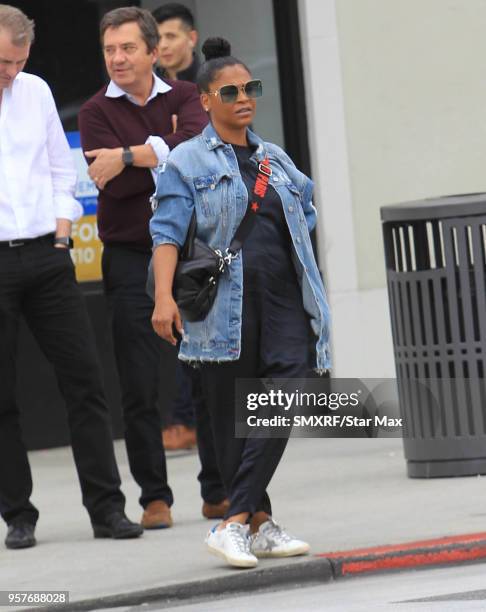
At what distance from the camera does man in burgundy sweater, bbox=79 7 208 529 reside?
301 inches

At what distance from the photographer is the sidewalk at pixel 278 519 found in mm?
6762

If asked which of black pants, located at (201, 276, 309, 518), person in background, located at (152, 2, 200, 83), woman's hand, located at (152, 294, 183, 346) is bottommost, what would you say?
black pants, located at (201, 276, 309, 518)

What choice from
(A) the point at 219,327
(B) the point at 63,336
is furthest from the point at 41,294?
(A) the point at 219,327

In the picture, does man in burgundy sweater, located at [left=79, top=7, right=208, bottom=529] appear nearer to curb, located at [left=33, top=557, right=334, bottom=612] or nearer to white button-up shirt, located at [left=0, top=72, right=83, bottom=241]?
white button-up shirt, located at [left=0, top=72, right=83, bottom=241]

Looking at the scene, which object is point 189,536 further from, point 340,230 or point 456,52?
point 456,52

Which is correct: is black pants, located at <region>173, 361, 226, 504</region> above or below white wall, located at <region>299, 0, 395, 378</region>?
below

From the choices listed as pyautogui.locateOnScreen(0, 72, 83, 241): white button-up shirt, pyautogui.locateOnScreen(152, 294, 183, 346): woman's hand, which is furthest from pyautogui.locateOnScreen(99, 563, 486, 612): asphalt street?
pyautogui.locateOnScreen(0, 72, 83, 241): white button-up shirt

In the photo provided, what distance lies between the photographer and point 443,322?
8.38 meters

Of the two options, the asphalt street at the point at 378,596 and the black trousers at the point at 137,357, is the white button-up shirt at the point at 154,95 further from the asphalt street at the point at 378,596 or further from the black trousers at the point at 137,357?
the asphalt street at the point at 378,596

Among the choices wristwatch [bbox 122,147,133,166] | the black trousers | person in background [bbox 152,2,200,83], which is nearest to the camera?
wristwatch [bbox 122,147,133,166]

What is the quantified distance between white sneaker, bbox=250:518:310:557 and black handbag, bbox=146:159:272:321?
911 millimetres

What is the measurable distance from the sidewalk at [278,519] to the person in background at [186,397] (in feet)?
0.56

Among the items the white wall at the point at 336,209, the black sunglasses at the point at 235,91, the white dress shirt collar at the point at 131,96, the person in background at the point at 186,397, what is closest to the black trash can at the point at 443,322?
the person in background at the point at 186,397

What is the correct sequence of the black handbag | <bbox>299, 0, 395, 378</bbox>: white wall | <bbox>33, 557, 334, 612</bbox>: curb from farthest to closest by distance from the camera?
<bbox>299, 0, 395, 378</bbox>: white wall
the black handbag
<bbox>33, 557, 334, 612</bbox>: curb
